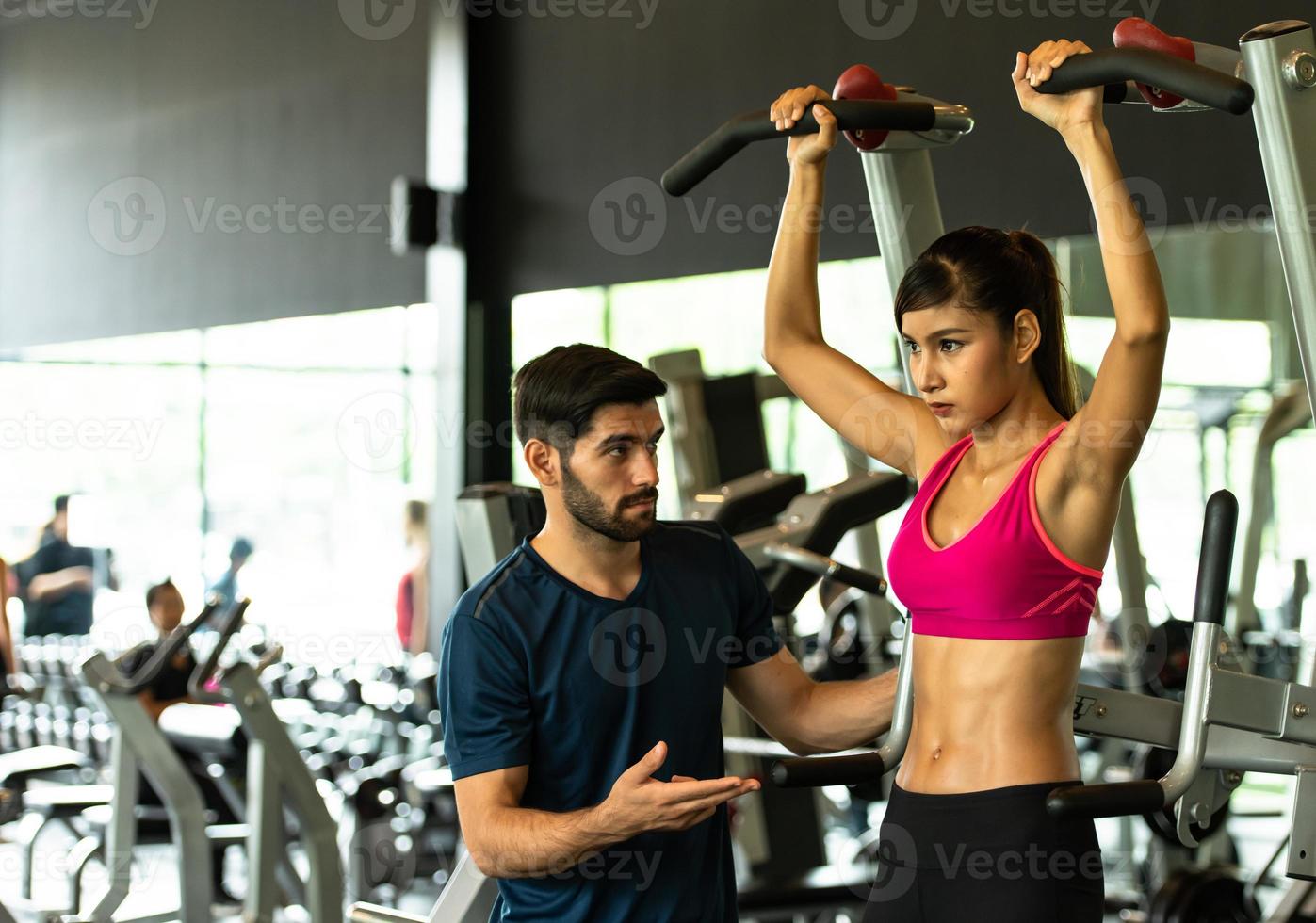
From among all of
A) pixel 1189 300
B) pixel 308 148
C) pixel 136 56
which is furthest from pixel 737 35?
pixel 136 56

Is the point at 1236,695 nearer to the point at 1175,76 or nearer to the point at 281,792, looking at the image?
the point at 1175,76

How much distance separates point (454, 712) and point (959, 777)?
602 millimetres

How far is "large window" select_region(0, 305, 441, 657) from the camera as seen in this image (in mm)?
8992

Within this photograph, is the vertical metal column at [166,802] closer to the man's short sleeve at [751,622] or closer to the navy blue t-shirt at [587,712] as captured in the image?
the navy blue t-shirt at [587,712]

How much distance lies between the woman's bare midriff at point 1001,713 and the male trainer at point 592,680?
0.71 ft

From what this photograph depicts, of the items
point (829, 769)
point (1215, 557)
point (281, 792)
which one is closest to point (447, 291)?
point (281, 792)

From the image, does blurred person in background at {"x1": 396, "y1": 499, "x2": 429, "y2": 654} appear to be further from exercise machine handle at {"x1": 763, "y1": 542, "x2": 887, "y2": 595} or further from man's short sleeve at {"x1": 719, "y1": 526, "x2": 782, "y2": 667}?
man's short sleeve at {"x1": 719, "y1": 526, "x2": 782, "y2": 667}

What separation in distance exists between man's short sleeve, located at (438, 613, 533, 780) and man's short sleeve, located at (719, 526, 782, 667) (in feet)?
1.10

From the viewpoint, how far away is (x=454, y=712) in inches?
68.9

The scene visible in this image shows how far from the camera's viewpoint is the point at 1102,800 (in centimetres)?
152

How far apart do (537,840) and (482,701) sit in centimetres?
18

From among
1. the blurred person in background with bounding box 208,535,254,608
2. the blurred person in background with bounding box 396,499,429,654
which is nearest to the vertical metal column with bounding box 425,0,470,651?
the blurred person in background with bounding box 396,499,429,654

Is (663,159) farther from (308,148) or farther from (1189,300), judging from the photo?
(308,148)

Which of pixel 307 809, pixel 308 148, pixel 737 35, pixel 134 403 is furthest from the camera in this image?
pixel 134 403
